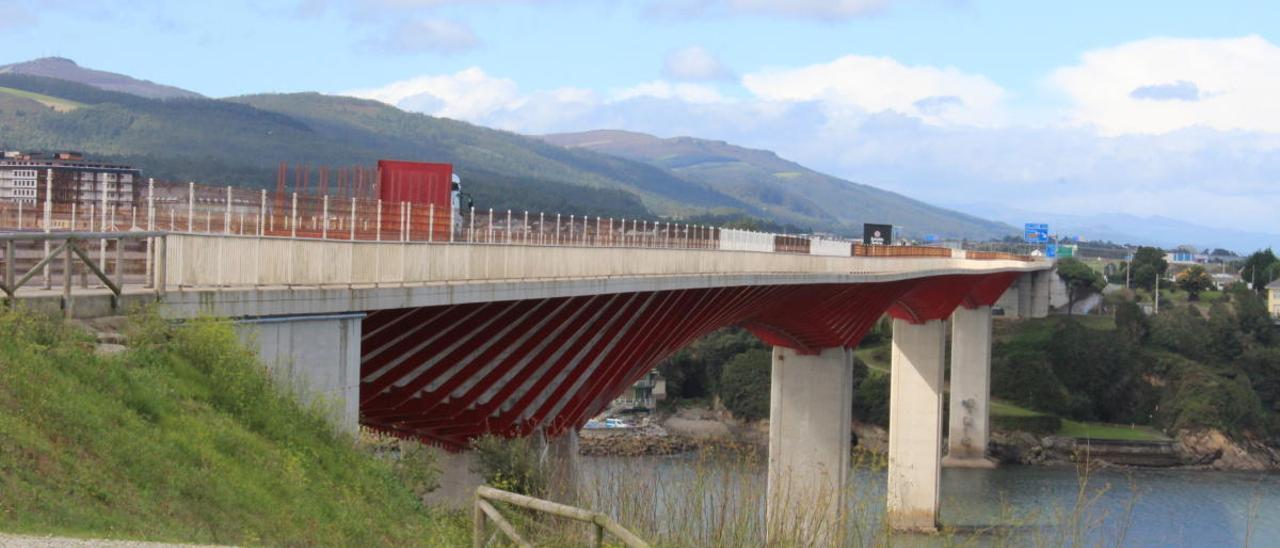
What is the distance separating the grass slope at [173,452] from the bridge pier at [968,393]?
80346 millimetres

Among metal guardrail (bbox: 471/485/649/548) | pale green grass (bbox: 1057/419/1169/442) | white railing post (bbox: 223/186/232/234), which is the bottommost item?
pale green grass (bbox: 1057/419/1169/442)

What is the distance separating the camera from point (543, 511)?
12.8 metres

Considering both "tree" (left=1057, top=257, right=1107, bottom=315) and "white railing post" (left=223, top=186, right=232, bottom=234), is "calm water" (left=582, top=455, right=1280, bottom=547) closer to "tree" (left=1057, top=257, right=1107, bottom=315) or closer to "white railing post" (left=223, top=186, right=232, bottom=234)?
"tree" (left=1057, top=257, right=1107, bottom=315)

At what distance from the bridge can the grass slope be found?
0.71m

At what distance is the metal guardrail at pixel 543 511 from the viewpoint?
11.7 meters

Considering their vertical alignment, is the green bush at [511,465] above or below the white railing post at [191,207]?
below

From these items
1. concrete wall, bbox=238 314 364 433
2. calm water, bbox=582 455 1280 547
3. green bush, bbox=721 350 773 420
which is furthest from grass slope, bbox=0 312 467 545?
green bush, bbox=721 350 773 420

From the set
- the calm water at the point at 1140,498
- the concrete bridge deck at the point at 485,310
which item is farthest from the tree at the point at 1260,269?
the concrete bridge deck at the point at 485,310

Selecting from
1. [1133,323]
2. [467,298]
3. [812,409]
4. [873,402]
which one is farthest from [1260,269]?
[467,298]

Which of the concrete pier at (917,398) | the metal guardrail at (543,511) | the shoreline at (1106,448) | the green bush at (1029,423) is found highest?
the metal guardrail at (543,511)

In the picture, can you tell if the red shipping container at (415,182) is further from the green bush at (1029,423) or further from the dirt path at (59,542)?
the green bush at (1029,423)

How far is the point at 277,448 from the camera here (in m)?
14.2

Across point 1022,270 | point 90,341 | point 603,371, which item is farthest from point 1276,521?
point 90,341

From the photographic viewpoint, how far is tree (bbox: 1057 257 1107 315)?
414 feet
